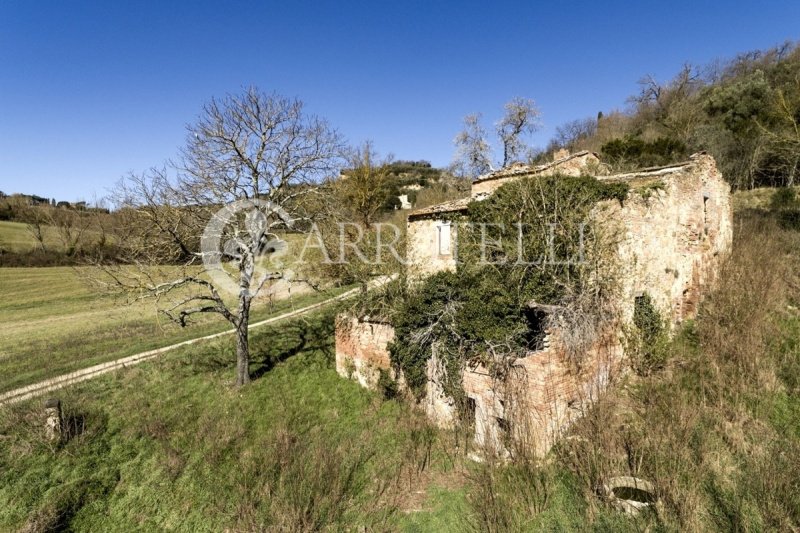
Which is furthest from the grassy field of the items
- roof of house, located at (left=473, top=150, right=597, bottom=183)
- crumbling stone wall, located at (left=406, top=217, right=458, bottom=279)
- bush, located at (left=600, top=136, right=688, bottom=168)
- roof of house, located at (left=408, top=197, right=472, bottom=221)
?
bush, located at (left=600, top=136, right=688, bottom=168)

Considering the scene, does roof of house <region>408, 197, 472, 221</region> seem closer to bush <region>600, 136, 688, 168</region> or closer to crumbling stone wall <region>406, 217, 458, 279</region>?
crumbling stone wall <region>406, 217, 458, 279</region>

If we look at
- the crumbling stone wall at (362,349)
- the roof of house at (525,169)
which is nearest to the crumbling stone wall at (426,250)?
the crumbling stone wall at (362,349)

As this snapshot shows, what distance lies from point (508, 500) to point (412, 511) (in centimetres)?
180

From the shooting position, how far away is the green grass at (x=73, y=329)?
13.6 metres

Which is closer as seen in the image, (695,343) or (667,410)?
(667,410)

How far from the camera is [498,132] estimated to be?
3306cm

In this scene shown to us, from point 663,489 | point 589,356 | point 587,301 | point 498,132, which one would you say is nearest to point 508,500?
point 663,489

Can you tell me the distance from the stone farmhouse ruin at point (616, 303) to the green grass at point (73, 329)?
3834 mm

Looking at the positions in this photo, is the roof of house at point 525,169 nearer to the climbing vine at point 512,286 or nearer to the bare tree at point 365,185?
the climbing vine at point 512,286

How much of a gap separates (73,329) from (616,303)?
24.2m

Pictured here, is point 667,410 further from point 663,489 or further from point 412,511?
point 412,511

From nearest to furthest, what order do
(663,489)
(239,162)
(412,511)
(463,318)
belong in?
(663,489)
(412,511)
(463,318)
(239,162)

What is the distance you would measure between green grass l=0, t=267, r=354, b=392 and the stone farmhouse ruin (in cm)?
383

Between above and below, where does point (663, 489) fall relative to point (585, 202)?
below
